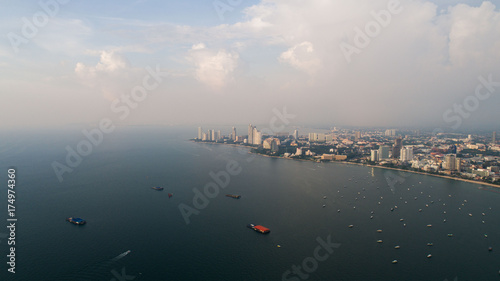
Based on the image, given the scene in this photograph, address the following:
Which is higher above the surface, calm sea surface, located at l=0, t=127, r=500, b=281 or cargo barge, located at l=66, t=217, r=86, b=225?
cargo barge, located at l=66, t=217, r=86, b=225

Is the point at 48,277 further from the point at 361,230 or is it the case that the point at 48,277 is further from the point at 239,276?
the point at 361,230

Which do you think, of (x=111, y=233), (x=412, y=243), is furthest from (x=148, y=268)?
(x=412, y=243)

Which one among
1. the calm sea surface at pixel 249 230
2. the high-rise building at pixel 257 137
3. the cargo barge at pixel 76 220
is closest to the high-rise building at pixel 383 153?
the calm sea surface at pixel 249 230

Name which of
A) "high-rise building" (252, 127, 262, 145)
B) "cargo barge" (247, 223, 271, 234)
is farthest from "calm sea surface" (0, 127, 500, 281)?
"high-rise building" (252, 127, 262, 145)

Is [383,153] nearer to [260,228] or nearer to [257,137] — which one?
[257,137]

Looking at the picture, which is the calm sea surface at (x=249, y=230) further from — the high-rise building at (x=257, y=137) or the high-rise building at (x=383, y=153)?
the high-rise building at (x=257, y=137)

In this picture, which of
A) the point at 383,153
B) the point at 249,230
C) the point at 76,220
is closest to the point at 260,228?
the point at 249,230

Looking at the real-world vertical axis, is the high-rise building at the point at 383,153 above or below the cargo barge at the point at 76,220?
above

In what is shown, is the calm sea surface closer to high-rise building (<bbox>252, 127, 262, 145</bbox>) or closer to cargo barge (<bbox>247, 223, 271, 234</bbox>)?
cargo barge (<bbox>247, 223, 271, 234</bbox>)
